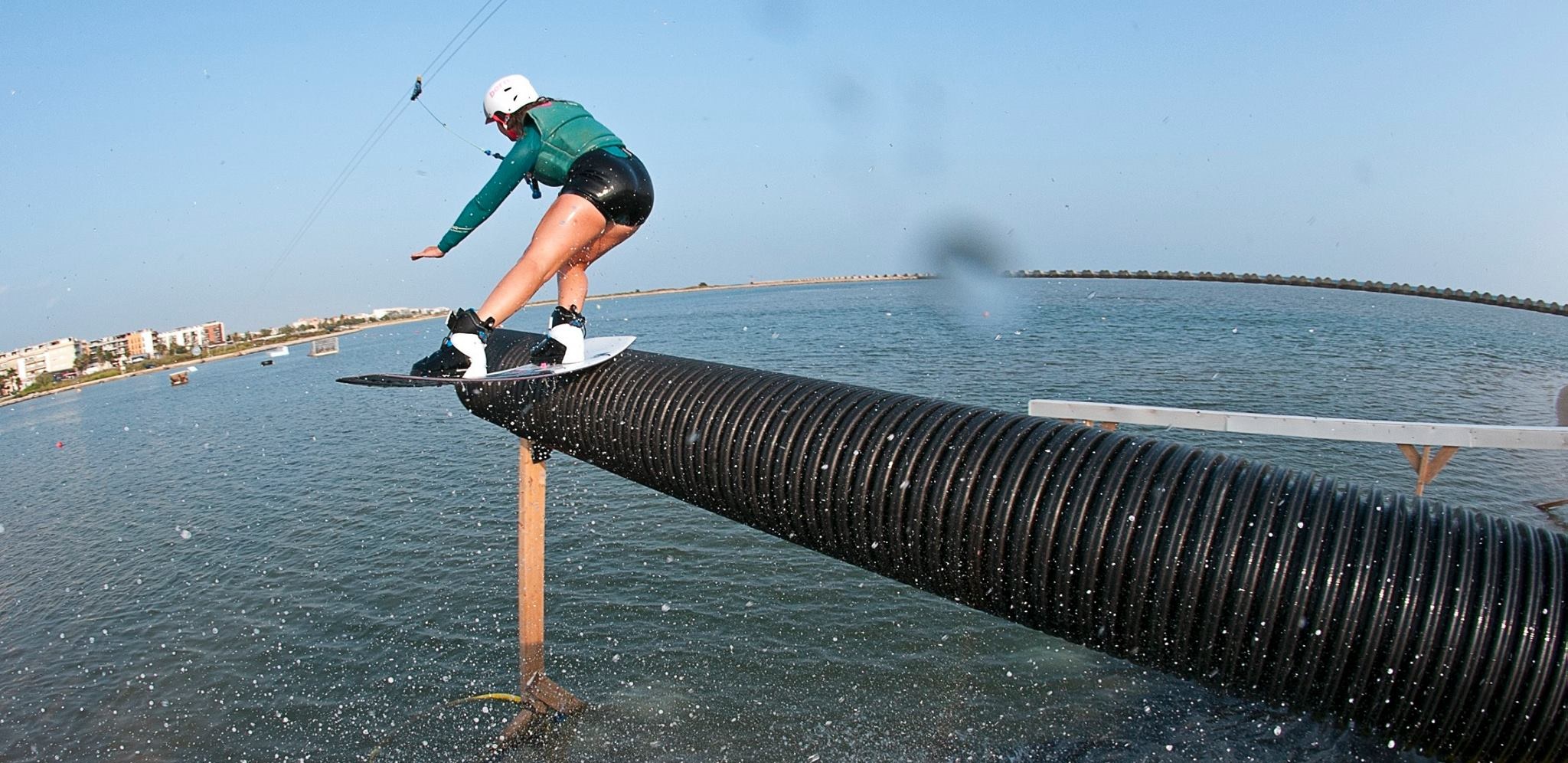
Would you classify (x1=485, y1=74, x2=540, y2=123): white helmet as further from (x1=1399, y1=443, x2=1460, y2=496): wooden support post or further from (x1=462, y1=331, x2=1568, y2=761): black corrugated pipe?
(x1=1399, y1=443, x2=1460, y2=496): wooden support post

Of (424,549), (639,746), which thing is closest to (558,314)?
(639,746)

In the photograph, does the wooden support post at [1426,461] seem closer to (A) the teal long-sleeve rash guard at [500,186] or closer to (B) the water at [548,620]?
(B) the water at [548,620]

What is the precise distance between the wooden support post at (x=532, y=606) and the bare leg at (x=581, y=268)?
4.53 ft

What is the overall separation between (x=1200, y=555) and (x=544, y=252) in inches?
153

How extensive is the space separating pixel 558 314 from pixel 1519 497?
52.7 feet

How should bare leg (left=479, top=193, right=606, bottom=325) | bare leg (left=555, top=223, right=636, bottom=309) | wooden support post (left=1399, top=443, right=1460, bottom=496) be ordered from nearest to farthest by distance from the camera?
bare leg (left=479, top=193, right=606, bottom=325) → bare leg (left=555, top=223, right=636, bottom=309) → wooden support post (left=1399, top=443, right=1460, bottom=496)

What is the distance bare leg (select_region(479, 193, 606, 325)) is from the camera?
16.2ft

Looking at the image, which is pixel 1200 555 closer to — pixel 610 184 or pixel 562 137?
pixel 610 184

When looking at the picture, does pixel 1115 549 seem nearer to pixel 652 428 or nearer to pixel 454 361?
pixel 652 428

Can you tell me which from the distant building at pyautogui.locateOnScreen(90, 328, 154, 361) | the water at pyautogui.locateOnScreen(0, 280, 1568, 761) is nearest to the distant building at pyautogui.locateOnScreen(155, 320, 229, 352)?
the distant building at pyautogui.locateOnScreen(90, 328, 154, 361)

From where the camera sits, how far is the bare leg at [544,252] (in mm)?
4930

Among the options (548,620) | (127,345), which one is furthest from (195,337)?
(548,620)

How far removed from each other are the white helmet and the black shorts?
567mm

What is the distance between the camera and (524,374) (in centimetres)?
519
